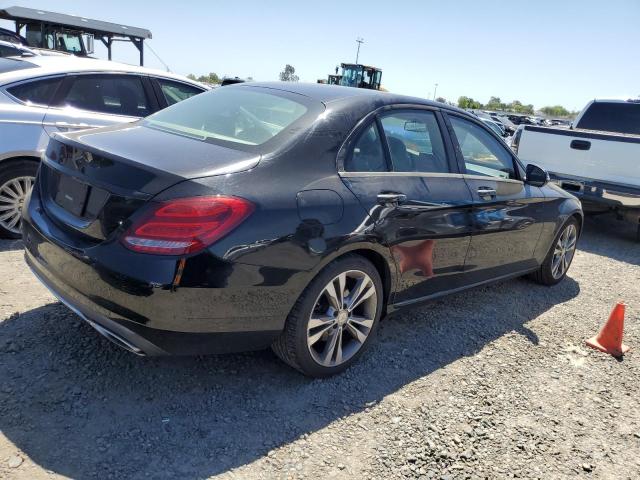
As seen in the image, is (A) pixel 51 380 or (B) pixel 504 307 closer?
(A) pixel 51 380

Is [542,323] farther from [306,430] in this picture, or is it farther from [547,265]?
[306,430]

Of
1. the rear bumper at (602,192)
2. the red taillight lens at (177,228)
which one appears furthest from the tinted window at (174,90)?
the rear bumper at (602,192)

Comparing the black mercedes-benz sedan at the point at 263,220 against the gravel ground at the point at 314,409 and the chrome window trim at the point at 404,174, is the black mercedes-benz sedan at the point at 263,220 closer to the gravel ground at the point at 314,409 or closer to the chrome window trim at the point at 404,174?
the chrome window trim at the point at 404,174

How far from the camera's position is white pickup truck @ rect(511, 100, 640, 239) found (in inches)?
278

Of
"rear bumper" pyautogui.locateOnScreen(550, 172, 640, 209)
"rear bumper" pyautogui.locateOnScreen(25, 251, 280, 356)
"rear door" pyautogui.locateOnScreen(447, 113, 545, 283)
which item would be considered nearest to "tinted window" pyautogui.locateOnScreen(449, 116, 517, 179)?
"rear door" pyautogui.locateOnScreen(447, 113, 545, 283)

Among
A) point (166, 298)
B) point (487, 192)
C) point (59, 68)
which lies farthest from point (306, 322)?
point (59, 68)

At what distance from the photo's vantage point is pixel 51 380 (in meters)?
2.76

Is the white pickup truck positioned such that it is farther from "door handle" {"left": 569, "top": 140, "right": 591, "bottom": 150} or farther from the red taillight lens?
the red taillight lens

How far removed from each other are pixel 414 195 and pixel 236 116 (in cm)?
118

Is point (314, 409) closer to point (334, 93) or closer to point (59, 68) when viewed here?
point (334, 93)

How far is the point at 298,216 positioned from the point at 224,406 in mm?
1065

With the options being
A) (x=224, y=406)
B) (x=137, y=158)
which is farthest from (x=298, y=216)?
(x=224, y=406)

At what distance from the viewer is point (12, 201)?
15.2 feet

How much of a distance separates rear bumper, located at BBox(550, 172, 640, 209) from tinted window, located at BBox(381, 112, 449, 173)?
4.61 meters
